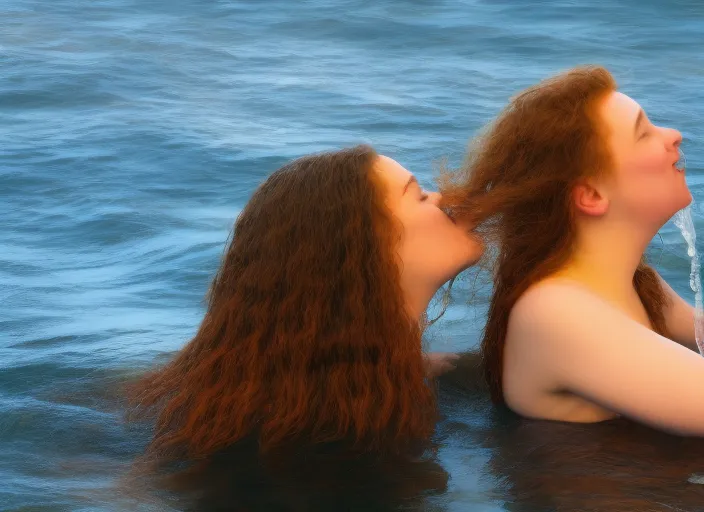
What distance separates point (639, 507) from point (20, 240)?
3.89m

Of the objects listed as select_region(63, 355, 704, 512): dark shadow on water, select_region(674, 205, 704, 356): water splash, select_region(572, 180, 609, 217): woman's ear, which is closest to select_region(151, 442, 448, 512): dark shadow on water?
select_region(63, 355, 704, 512): dark shadow on water

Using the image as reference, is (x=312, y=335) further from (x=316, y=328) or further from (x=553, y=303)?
(x=553, y=303)

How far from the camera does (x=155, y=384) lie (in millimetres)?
3248

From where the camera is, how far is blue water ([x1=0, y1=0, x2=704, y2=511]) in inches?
116

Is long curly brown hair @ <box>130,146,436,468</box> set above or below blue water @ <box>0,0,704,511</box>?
above

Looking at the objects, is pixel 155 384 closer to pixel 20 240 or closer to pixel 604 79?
pixel 604 79

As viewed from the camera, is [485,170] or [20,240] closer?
[485,170]

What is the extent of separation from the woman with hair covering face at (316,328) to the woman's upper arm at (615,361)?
0.32 m

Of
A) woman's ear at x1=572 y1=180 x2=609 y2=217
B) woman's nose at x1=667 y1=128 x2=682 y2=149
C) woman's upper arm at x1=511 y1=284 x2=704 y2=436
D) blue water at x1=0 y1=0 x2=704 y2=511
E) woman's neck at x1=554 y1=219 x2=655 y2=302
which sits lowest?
blue water at x1=0 y1=0 x2=704 y2=511

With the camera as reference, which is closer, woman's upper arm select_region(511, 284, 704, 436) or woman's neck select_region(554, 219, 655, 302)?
woman's upper arm select_region(511, 284, 704, 436)

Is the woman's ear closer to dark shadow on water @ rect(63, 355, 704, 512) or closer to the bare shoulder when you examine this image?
the bare shoulder

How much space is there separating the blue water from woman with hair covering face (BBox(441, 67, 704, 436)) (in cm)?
17

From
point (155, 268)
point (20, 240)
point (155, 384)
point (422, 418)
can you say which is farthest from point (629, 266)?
point (20, 240)

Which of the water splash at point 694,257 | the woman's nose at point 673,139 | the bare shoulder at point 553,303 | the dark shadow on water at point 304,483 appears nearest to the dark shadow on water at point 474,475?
the dark shadow on water at point 304,483
